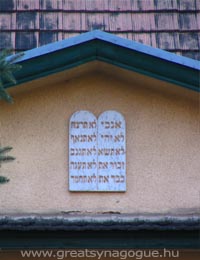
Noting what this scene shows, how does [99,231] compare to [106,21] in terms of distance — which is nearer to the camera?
[99,231]

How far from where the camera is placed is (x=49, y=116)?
6734 millimetres

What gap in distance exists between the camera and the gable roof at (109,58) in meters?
6.44

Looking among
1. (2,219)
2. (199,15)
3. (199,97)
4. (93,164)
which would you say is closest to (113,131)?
(93,164)

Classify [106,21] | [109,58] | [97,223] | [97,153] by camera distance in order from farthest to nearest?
[106,21] < [97,153] < [109,58] < [97,223]

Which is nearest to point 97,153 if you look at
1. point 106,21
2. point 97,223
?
point 97,223

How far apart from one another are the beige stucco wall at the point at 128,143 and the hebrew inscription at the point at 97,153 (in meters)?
0.06

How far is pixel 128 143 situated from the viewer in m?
6.70

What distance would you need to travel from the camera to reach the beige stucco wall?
6648 mm

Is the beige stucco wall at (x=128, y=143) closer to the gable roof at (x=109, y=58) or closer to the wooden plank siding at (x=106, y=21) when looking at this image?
the gable roof at (x=109, y=58)

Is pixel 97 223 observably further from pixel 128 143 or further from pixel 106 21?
pixel 106 21

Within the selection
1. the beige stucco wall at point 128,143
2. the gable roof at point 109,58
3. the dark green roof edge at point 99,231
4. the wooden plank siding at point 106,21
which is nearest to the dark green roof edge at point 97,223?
the dark green roof edge at point 99,231

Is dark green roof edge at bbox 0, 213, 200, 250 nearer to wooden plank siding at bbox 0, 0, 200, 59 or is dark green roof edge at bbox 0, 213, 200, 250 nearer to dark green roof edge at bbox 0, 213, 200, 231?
dark green roof edge at bbox 0, 213, 200, 231

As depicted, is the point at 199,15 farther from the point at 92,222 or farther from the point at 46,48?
the point at 92,222

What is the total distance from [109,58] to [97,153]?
2.35 ft
